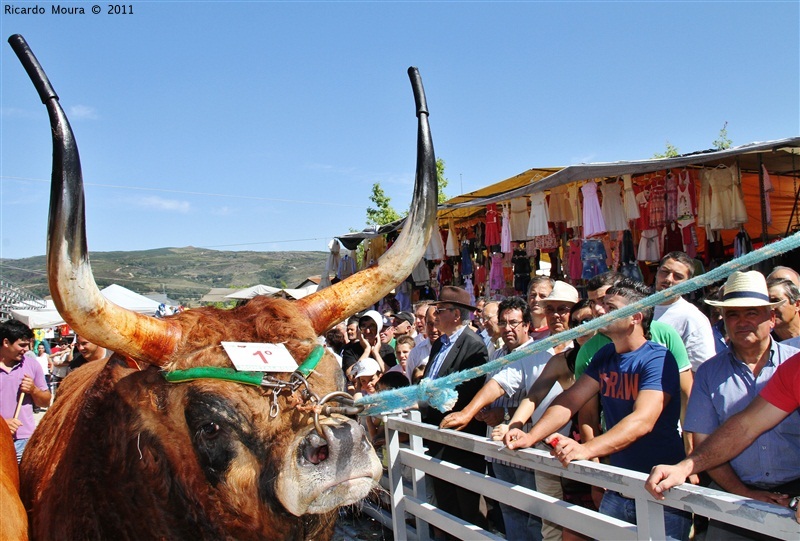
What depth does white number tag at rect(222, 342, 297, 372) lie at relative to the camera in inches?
94.1

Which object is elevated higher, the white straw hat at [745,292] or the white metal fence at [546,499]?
the white straw hat at [745,292]

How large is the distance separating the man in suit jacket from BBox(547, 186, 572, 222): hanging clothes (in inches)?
149

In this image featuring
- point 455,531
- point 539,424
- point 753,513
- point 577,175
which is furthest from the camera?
point 577,175

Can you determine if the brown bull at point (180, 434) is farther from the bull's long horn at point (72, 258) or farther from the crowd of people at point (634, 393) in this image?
the crowd of people at point (634, 393)

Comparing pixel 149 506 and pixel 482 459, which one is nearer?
pixel 149 506

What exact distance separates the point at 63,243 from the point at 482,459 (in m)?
3.94

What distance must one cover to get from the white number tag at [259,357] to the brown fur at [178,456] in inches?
2.6

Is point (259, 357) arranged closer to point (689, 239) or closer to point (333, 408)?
point (333, 408)

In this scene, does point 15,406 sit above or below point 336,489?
below

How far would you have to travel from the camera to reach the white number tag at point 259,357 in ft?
7.84

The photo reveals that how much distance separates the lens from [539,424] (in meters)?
3.84

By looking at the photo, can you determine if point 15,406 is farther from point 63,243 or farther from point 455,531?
point 63,243

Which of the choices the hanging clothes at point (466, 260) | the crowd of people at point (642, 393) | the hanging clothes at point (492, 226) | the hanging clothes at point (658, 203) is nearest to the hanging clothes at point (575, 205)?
the hanging clothes at point (658, 203)

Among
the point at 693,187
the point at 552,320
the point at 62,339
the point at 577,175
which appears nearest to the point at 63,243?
the point at 552,320
